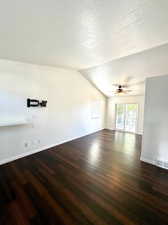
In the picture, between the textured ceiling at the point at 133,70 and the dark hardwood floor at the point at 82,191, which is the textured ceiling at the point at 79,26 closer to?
the textured ceiling at the point at 133,70

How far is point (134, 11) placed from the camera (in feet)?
5.13

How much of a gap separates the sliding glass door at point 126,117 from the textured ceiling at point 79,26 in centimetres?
418

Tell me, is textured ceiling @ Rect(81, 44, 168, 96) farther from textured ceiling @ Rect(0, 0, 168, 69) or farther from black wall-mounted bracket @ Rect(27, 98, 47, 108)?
black wall-mounted bracket @ Rect(27, 98, 47, 108)

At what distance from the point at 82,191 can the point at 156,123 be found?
244 centimetres

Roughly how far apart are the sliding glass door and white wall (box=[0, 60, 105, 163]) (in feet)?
6.89

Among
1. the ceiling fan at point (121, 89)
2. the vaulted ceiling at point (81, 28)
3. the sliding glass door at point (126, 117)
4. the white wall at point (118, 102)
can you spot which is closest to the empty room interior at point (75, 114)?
the vaulted ceiling at point (81, 28)

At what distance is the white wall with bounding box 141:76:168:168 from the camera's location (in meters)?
3.04

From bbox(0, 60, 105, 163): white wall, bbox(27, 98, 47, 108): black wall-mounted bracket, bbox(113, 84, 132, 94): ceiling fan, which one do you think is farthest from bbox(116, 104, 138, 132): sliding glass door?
bbox(27, 98, 47, 108): black wall-mounted bracket

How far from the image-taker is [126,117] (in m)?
6.75

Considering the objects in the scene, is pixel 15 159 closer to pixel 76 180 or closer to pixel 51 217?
pixel 76 180

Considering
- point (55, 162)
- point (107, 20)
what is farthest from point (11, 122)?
point (107, 20)

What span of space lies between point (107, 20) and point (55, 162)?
320cm

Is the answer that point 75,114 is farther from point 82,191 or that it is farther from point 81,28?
point 81,28

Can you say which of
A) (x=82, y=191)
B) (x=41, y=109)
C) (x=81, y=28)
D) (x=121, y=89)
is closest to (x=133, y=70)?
(x=121, y=89)
